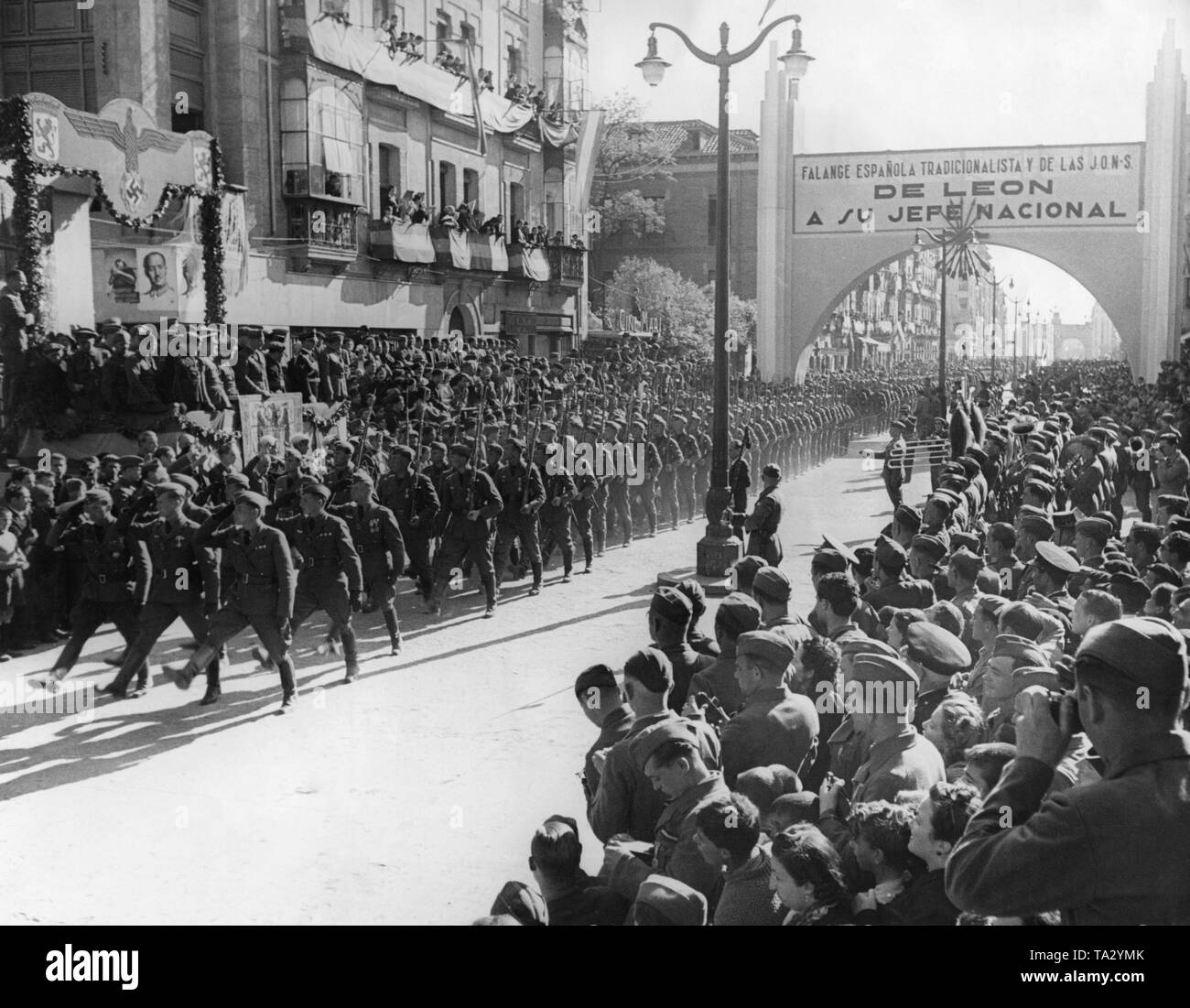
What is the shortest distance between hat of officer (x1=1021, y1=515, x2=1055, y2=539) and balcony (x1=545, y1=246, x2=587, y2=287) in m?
21.7

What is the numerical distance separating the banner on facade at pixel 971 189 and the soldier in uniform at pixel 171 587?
2672 cm

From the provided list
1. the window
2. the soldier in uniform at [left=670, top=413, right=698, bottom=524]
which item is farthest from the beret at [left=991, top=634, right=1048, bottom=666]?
the window

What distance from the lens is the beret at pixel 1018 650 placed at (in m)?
4.80

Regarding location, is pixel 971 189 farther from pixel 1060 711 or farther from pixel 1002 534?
pixel 1060 711

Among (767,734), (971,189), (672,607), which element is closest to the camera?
(767,734)

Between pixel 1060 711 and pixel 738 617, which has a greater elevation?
pixel 1060 711

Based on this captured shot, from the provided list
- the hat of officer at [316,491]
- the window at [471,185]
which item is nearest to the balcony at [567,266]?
the window at [471,185]

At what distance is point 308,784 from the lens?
6844 mm

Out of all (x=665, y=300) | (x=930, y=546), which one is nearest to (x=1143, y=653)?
(x=930, y=546)

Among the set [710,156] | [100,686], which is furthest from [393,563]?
[710,156]

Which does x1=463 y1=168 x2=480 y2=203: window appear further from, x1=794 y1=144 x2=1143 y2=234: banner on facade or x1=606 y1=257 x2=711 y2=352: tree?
x1=794 y1=144 x2=1143 y2=234: banner on facade

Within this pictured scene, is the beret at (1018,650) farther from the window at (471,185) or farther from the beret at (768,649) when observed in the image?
the window at (471,185)

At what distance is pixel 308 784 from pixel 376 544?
3119 mm
